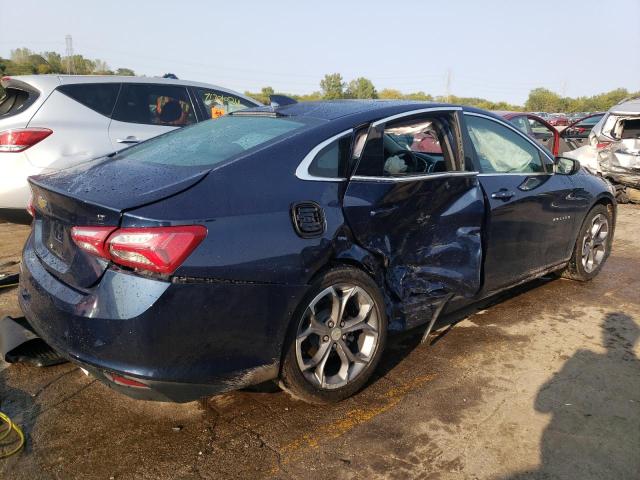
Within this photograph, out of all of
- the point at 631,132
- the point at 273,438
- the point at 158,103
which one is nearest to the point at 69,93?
the point at 158,103

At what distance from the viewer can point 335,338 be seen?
9.47 ft

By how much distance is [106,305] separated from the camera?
2266mm

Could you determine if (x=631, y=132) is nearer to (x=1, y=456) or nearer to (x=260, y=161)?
(x=260, y=161)

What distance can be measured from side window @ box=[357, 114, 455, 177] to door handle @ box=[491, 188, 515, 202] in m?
0.44

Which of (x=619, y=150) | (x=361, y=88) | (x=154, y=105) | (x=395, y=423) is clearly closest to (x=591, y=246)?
(x=395, y=423)

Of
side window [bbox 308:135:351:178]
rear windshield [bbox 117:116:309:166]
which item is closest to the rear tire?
side window [bbox 308:135:351:178]

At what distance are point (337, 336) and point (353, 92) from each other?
6561cm

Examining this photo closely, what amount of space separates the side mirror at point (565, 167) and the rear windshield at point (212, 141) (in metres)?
2.53

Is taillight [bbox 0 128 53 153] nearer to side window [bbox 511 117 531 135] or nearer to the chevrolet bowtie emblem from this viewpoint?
the chevrolet bowtie emblem

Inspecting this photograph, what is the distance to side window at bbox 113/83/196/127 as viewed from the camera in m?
5.77

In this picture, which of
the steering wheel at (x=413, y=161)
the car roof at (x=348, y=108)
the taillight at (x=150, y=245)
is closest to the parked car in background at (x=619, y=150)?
the car roof at (x=348, y=108)

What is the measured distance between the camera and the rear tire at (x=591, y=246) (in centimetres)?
492

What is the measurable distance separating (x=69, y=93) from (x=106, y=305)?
3868 mm

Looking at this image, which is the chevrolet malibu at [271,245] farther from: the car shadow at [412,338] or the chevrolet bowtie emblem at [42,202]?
the car shadow at [412,338]
